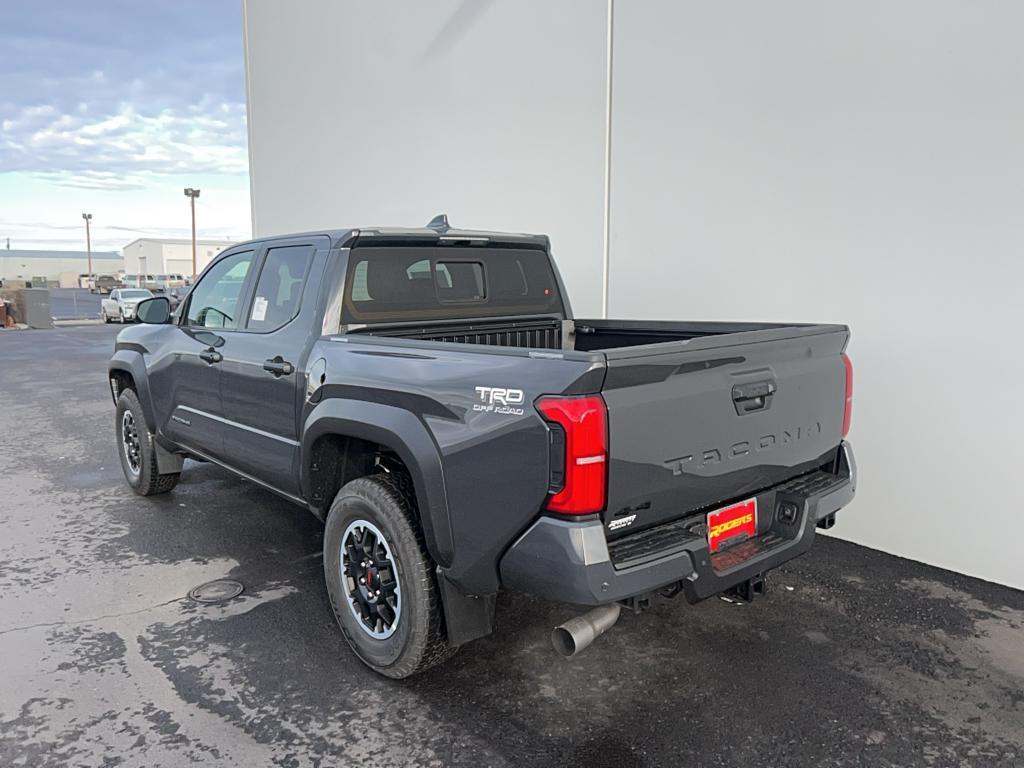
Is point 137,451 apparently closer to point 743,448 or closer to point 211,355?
point 211,355

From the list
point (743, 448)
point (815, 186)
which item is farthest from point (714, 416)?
point (815, 186)

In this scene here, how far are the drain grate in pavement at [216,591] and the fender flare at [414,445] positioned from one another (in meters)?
1.37

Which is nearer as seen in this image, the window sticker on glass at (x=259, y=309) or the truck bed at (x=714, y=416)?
the truck bed at (x=714, y=416)

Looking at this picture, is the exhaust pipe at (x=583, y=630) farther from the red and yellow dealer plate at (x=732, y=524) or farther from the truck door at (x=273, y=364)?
the truck door at (x=273, y=364)

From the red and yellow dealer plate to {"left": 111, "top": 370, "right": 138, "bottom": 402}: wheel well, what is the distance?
183 inches

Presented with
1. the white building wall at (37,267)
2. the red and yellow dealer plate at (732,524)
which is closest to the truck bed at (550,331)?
the red and yellow dealer plate at (732,524)

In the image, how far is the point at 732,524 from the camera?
2.98m

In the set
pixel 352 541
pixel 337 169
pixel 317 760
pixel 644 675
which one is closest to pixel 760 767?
pixel 644 675

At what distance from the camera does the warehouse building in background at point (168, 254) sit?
84500 mm

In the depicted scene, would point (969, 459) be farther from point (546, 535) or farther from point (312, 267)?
point (312, 267)

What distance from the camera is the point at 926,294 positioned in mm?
4520

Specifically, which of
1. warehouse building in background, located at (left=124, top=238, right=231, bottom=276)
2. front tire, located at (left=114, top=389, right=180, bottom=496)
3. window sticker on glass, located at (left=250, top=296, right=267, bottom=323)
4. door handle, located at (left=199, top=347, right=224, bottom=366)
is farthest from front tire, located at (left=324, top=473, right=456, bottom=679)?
warehouse building in background, located at (left=124, top=238, right=231, bottom=276)

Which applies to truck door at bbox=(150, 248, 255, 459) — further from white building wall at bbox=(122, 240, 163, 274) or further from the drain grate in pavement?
white building wall at bbox=(122, 240, 163, 274)

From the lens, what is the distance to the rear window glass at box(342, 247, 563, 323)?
3.81 m
